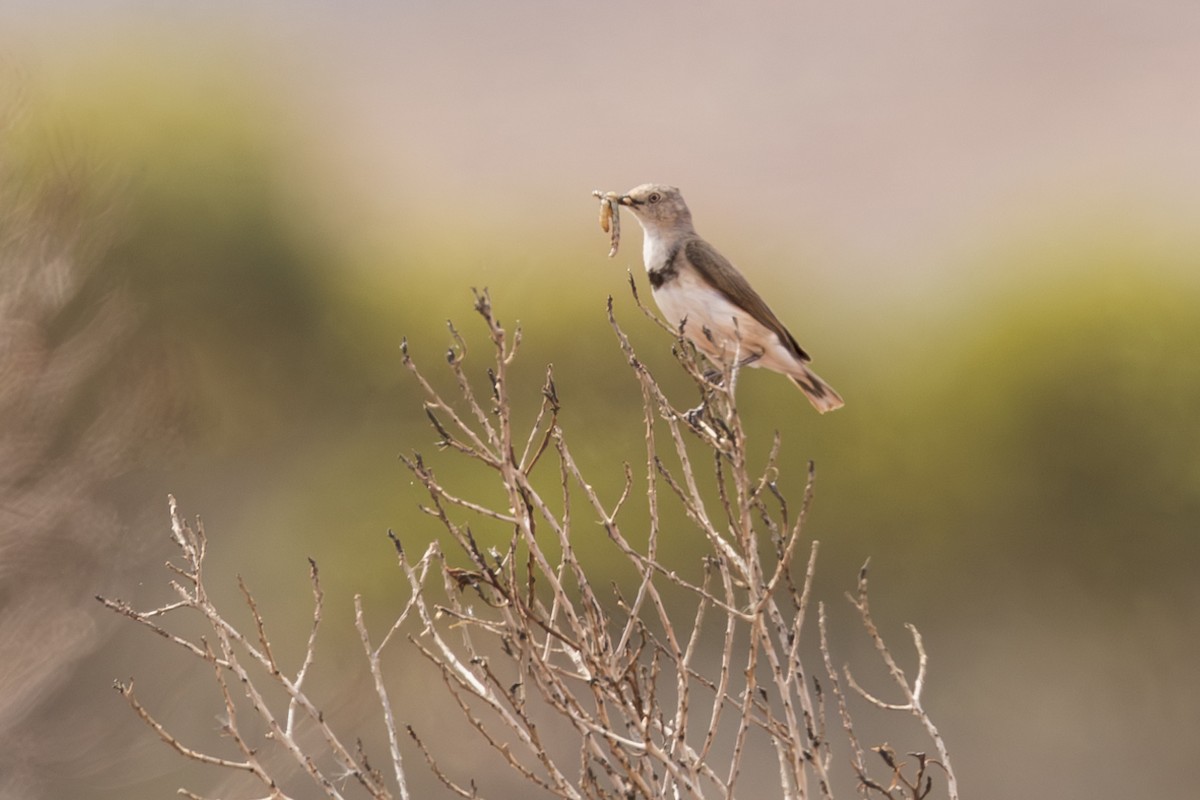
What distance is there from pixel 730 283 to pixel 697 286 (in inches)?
4.8

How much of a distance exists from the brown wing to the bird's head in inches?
4.6

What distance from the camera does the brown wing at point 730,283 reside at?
5753 mm

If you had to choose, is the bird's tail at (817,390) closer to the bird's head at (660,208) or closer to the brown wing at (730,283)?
the brown wing at (730,283)

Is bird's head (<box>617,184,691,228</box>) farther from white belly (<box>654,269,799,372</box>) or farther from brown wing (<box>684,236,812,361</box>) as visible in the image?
white belly (<box>654,269,799,372</box>)

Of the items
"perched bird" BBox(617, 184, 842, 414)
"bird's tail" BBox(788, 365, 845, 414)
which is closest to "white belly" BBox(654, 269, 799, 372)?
"perched bird" BBox(617, 184, 842, 414)

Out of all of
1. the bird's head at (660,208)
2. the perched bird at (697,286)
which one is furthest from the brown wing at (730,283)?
the bird's head at (660,208)

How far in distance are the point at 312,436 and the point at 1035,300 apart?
10.4 metres

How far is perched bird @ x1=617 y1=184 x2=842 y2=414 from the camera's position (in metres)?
5.70

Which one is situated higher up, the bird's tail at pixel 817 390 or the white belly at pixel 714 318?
the white belly at pixel 714 318

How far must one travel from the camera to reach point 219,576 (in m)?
22.1

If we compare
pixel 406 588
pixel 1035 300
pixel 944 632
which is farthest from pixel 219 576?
pixel 1035 300

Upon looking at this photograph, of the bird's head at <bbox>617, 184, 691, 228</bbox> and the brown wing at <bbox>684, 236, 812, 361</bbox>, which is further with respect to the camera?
the bird's head at <bbox>617, 184, 691, 228</bbox>

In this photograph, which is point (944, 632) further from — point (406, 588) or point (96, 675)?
point (96, 675)

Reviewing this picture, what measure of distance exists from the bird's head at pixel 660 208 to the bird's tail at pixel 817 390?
0.72m
